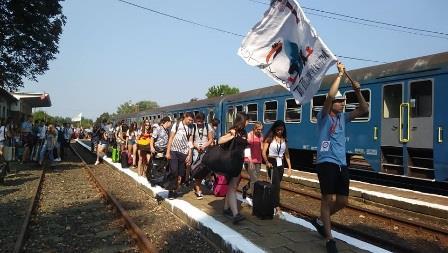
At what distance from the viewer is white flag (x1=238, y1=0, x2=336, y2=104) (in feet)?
17.5

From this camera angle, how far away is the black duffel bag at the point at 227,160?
6520 mm

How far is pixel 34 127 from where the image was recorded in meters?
18.9

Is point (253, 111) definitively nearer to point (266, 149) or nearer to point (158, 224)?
point (266, 149)

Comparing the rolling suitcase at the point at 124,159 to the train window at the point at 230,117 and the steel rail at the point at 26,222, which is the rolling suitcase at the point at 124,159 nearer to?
the steel rail at the point at 26,222

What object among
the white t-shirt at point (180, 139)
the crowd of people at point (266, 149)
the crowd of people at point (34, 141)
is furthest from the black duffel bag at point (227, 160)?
the crowd of people at point (34, 141)

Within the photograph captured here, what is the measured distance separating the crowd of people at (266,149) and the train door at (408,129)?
3.68m

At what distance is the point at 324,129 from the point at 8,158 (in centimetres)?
1116

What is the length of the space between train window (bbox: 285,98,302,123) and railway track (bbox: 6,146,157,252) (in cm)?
619

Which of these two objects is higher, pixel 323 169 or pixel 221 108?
pixel 221 108

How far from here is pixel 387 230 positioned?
7395 millimetres

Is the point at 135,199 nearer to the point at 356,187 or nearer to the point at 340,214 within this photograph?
the point at 340,214

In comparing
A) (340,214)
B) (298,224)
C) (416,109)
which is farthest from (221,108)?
(298,224)

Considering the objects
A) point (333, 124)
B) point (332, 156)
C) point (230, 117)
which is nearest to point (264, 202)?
point (332, 156)

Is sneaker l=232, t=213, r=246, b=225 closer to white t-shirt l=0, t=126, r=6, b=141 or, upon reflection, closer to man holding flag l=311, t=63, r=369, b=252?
man holding flag l=311, t=63, r=369, b=252
